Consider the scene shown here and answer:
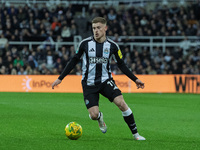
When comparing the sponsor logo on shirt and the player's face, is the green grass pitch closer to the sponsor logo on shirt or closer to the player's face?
the sponsor logo on shirt

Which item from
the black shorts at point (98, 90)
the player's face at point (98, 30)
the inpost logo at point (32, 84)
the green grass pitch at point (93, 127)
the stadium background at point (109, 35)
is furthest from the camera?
the stadium background at point (109, 35)

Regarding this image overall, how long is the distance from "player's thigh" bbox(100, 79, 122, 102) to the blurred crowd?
16.1 metres

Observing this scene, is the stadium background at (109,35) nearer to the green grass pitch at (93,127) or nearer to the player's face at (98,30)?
the green grass pitch at (93,127)

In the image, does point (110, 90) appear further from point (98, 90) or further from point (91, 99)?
point (91, 99)

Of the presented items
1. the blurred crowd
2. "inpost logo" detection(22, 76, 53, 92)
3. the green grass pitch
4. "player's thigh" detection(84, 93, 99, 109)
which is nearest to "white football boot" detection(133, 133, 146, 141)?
the green grass pitch

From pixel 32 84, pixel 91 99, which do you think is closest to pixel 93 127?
pixel 91 99

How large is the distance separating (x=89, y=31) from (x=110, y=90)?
19708 millimetres

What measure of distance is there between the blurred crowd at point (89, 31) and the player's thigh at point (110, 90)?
1612 centimetres

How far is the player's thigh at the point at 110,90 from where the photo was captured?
833 centimetres

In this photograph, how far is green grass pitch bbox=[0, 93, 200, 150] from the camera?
311 inches

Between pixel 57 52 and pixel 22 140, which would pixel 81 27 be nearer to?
pixel 57 52

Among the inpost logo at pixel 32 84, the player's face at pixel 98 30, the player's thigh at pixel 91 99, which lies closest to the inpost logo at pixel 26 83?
the inpost logo at pixel 32 84

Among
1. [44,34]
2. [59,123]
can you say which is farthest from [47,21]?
[59,123]

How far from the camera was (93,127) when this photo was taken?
34.5 ft
